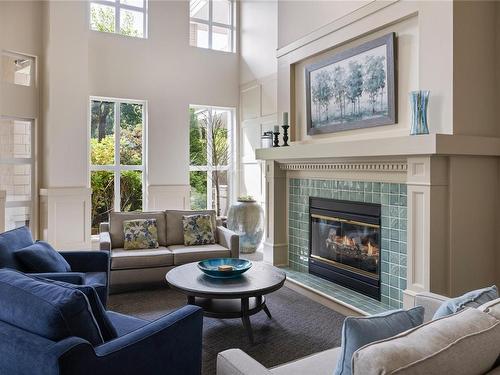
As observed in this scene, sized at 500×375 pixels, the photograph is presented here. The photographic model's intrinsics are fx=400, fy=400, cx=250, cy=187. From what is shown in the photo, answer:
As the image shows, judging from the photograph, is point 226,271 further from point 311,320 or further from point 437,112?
point 437,112

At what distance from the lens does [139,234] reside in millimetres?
4402

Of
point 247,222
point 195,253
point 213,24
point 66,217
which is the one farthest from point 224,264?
point 213,24

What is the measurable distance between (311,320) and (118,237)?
2315mm

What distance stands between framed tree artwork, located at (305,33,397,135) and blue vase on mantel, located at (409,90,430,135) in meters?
0.38

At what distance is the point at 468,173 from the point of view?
3.20m

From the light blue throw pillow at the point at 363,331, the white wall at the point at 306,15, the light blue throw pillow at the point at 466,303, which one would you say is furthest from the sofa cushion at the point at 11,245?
the white wall at the point at 306,15

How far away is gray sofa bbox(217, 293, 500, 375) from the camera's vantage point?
1.08 metres

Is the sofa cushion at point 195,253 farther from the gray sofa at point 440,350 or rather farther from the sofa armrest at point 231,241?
the gray sofa at point 440,350

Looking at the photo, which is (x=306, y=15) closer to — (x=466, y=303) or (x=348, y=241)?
(x=348, y=241)

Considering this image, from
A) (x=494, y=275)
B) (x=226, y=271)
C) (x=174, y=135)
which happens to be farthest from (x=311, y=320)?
(x=174, y=135)

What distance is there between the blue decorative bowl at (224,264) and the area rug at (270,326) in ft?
1.48

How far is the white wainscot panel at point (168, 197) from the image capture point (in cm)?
639

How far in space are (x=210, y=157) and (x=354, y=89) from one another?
3.52m

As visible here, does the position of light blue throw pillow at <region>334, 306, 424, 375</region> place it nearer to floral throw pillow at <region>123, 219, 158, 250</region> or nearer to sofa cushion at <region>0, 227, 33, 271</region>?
sofa cushion at <region>0, 227, 33, 271</region>
